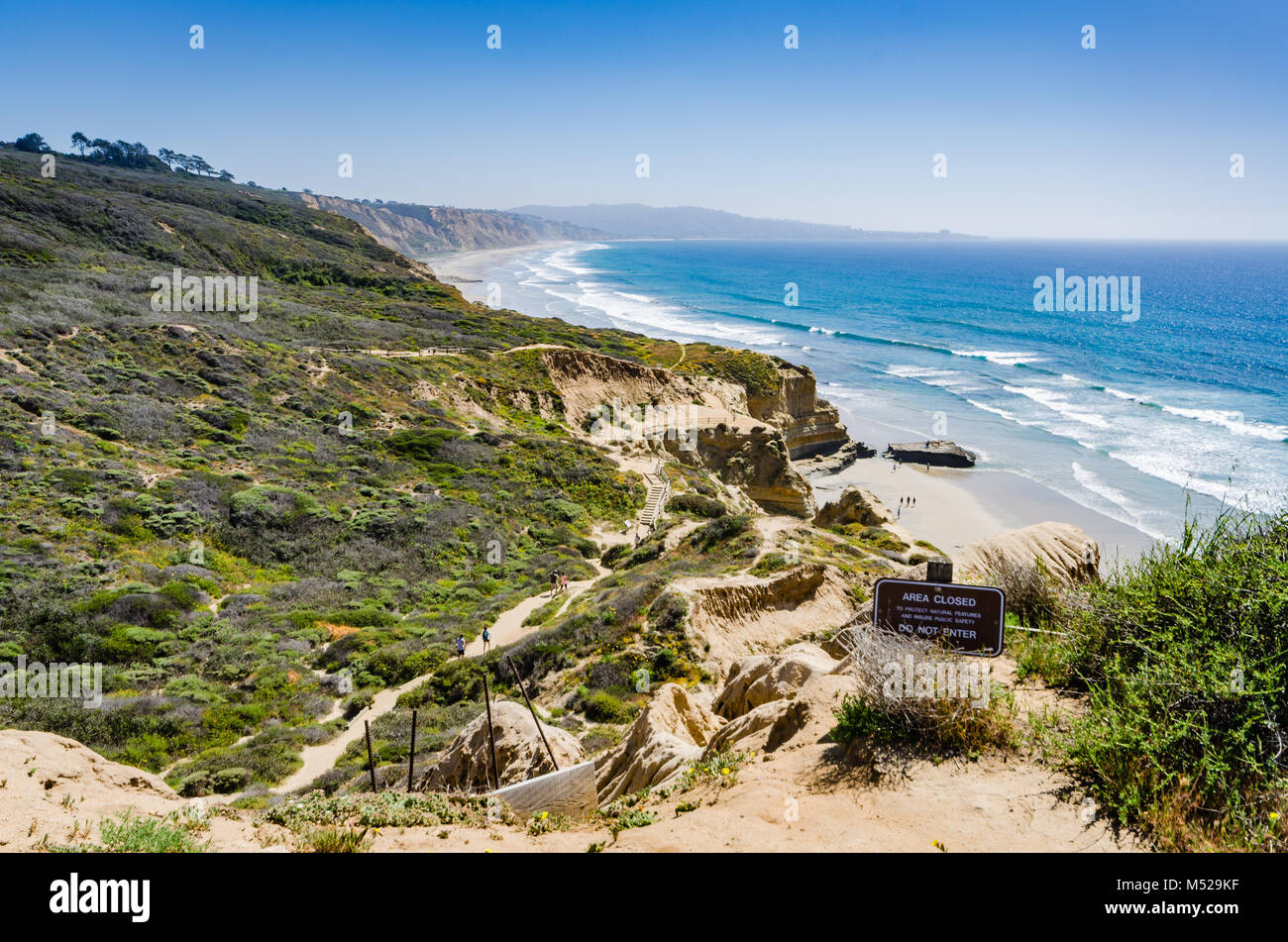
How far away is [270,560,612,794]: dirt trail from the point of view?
13031mm

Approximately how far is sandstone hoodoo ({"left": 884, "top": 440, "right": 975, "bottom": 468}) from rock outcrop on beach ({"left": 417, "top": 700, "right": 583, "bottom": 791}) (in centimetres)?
4264

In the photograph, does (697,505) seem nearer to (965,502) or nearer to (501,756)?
(965,502)

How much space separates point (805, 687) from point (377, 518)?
69.3ft

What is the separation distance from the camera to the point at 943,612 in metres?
6.72

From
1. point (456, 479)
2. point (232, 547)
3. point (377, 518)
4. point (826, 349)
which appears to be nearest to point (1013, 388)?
point (826, 349)

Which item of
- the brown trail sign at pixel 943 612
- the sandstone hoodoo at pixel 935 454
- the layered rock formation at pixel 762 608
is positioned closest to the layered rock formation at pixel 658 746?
the brown trail sign at pixel 943 612

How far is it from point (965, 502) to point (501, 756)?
38.1 meters

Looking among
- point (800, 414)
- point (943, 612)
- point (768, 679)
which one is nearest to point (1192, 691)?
point (943, 612)

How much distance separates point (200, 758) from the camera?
12.8 meters

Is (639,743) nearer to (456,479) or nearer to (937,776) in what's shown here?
(937,776)

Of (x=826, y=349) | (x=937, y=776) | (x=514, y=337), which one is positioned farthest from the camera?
(x=826, y=349)

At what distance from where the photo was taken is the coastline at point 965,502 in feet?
114

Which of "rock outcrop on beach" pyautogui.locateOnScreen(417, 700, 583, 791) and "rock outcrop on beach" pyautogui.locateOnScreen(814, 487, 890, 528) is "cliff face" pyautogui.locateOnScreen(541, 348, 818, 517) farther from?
"rock outcrop on beach" pyautogui.locateOnScreen(417, 700, 583, 791)

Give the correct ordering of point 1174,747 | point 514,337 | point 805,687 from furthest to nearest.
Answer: point 514,337
point 805,687
point 1174,747
